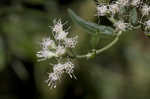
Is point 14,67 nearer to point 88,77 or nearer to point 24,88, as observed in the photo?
point 24,88

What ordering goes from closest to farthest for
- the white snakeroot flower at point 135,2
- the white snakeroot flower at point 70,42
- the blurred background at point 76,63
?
1. the white snakeroot flower at point 135,2
2. the white snakeroot flower at point 70,42
3. the blurred background at point 76,63

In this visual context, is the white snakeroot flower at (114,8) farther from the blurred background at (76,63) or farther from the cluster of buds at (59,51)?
the blurred background at (76,63)

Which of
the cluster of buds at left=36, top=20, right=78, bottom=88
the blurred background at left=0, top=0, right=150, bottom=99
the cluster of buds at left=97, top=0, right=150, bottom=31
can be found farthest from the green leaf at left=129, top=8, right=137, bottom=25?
the blurred background at left=0, top=0, right=150, bottom=99

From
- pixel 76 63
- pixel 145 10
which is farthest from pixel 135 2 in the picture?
pixel 76 63

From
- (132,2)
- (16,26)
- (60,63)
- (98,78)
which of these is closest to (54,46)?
(60,63)

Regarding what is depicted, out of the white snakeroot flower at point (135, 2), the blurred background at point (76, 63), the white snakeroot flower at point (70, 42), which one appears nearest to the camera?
the white snakeroot flower at point (135, 2)

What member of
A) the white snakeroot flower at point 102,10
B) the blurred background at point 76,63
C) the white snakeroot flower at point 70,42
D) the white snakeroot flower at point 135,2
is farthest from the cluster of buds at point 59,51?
the blurred background at point 76,63

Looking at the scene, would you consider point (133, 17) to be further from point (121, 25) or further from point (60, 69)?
point (60, 69)
